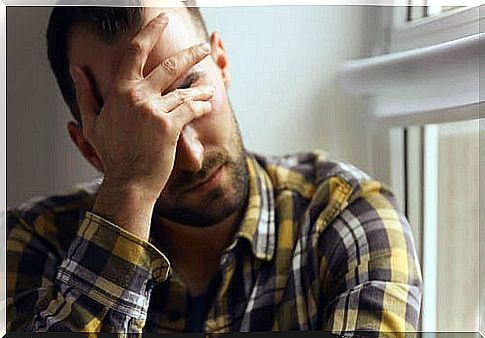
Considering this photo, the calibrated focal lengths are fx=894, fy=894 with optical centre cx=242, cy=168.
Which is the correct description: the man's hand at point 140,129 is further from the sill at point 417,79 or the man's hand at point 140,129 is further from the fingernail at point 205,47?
the sill at point 417,79

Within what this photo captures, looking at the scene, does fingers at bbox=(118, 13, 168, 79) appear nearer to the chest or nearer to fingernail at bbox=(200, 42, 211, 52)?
fingernail at bbox=(200, 42, 211, 52)

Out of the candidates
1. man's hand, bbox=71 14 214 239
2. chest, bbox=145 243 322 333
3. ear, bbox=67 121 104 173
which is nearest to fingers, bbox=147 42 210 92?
man's hand, bbox=71 14 214 239

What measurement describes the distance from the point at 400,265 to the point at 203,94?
33 centimetres

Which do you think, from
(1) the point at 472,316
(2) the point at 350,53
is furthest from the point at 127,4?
(1) the point at 472,316

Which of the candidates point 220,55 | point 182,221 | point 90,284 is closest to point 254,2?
point 220,55

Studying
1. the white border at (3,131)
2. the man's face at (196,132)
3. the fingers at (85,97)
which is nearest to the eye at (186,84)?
the man's face at (196,132)

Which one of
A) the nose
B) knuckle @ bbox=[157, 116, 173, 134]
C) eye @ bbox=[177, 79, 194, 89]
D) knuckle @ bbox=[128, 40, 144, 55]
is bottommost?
the nose

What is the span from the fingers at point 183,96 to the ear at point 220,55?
0.08 ft

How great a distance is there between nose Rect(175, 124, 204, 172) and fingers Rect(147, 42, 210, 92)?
6cm

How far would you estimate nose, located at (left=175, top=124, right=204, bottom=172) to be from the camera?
1.11 meters

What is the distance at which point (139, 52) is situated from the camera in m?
1.09

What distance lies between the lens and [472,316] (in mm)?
1155

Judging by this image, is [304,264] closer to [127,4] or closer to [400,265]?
[400,265]

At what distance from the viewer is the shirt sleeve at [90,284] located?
3.57 ft
